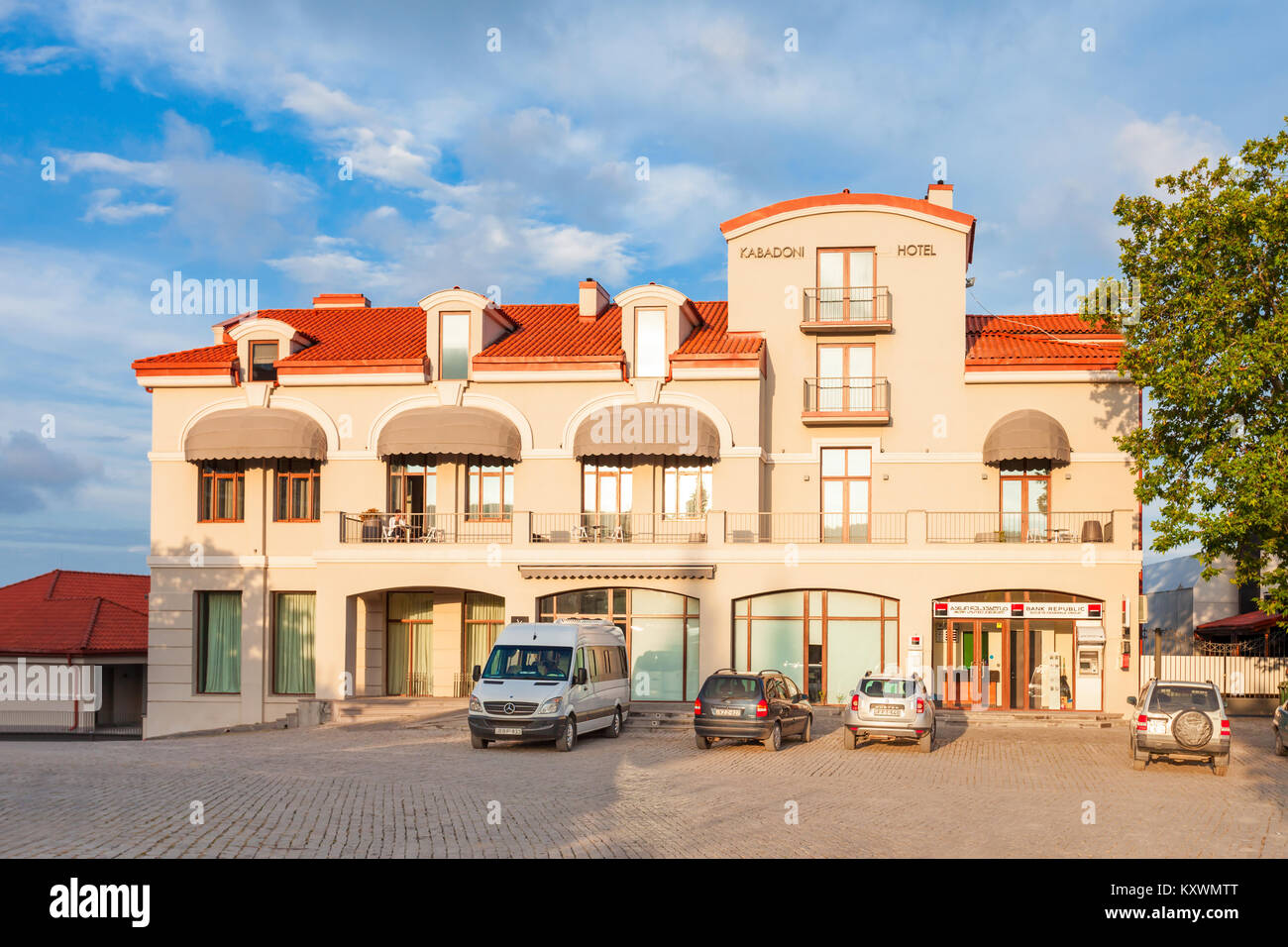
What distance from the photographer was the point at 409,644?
34.9 meters

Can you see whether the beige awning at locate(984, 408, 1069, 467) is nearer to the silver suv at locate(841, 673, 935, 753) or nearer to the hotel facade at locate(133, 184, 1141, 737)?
the hotel facade at locate(133, 184, 1141, 737)

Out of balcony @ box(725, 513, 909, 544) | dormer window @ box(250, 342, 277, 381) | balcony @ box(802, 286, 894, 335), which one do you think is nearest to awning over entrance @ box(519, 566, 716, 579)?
balcony @ box(725, 513, 909, 544)

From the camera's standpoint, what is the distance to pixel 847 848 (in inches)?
517

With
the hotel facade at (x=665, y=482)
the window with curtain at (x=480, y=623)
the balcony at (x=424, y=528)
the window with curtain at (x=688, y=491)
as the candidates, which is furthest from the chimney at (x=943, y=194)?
the window with curtain at (x=480, y=623)

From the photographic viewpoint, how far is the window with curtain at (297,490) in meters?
35.0

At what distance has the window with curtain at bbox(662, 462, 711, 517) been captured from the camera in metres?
33.8

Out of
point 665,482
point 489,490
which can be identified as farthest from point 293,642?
point 665,482

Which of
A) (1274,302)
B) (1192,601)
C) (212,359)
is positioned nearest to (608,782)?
(1274,302)

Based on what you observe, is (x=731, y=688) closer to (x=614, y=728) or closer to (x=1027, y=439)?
(x=614, y=728)

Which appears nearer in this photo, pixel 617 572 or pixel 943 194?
pixel 617 572

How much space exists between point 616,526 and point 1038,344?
529 inches

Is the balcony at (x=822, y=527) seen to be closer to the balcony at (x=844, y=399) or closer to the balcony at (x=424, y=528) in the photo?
the balcony at (x=844, y=399)

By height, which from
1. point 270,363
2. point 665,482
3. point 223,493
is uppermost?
point 270,363

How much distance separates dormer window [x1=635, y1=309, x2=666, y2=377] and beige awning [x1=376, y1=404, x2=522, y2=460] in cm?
416
